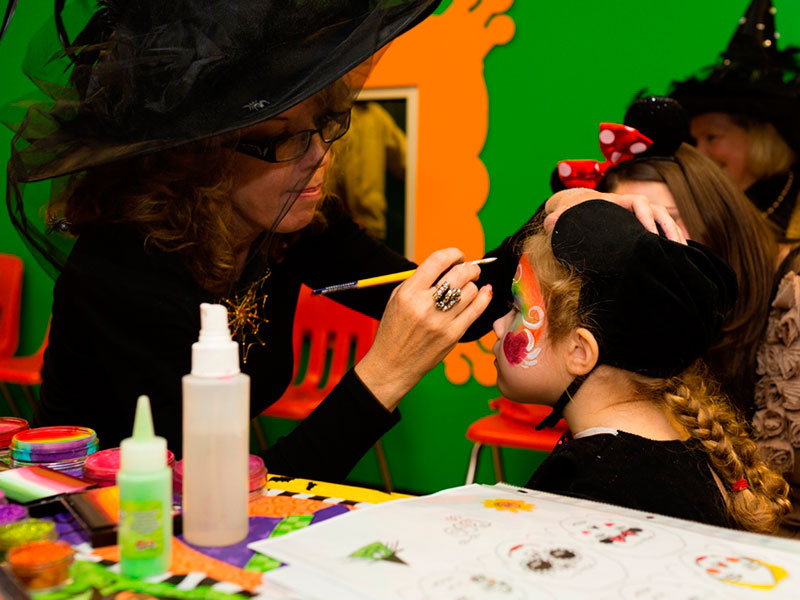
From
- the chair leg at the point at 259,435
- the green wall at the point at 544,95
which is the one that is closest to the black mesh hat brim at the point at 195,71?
the green wall at the point at 544,95

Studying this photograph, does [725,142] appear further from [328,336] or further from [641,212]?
[328,336]

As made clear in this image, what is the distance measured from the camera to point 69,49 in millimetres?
1062

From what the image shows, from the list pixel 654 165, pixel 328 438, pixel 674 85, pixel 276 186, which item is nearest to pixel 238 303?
pixel 276 186

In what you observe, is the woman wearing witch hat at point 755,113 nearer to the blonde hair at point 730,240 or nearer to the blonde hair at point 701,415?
the blonde hair at point 730,240

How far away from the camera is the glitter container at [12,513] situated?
68cm

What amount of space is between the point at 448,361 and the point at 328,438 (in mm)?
1793

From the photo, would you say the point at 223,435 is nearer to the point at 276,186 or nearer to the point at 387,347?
the point at 387,347

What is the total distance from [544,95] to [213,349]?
7.28 ft

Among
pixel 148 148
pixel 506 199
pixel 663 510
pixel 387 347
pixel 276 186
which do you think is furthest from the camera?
pixel 506 199

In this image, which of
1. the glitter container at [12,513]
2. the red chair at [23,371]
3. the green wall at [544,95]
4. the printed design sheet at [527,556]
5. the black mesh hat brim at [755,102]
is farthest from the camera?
the red chair at [23,371]

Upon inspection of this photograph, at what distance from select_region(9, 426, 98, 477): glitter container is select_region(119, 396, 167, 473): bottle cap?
1.08 ft

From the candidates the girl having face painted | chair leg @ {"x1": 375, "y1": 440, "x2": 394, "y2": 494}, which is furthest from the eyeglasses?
chair leg @ {"x1": 375, "y1": 440, "x2": 394, "y2": 494}

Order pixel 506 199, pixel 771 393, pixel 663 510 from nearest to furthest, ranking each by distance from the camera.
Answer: pixel 663 510, pixel 771 393, pixel 506 199

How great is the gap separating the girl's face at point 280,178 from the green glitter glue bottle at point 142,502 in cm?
62
